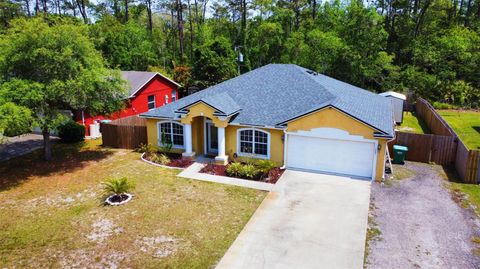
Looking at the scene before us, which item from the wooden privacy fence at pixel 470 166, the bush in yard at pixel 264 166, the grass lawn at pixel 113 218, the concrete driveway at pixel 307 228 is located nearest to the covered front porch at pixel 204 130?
the bush in yard at pixel 264 166

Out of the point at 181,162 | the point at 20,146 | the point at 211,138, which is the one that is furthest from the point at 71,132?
the point at 211,138

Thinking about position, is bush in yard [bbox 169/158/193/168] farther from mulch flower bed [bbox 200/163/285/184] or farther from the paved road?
the paved road

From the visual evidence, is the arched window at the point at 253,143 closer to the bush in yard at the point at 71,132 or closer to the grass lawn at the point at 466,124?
the bush in yard at the point at 71,132

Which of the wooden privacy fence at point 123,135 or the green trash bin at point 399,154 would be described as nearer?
the green trash bin at point 399,154

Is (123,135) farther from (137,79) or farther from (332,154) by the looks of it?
(332,154)

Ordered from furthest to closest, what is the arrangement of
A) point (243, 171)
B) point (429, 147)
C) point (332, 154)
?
point (429, 147), point (332, 154), point (243, 171)

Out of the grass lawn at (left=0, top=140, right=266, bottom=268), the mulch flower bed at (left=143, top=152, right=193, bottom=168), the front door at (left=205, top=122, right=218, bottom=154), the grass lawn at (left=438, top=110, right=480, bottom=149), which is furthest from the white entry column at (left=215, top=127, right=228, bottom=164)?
the grass lawn at (left=438, top=110, right=480, bottom=149)
